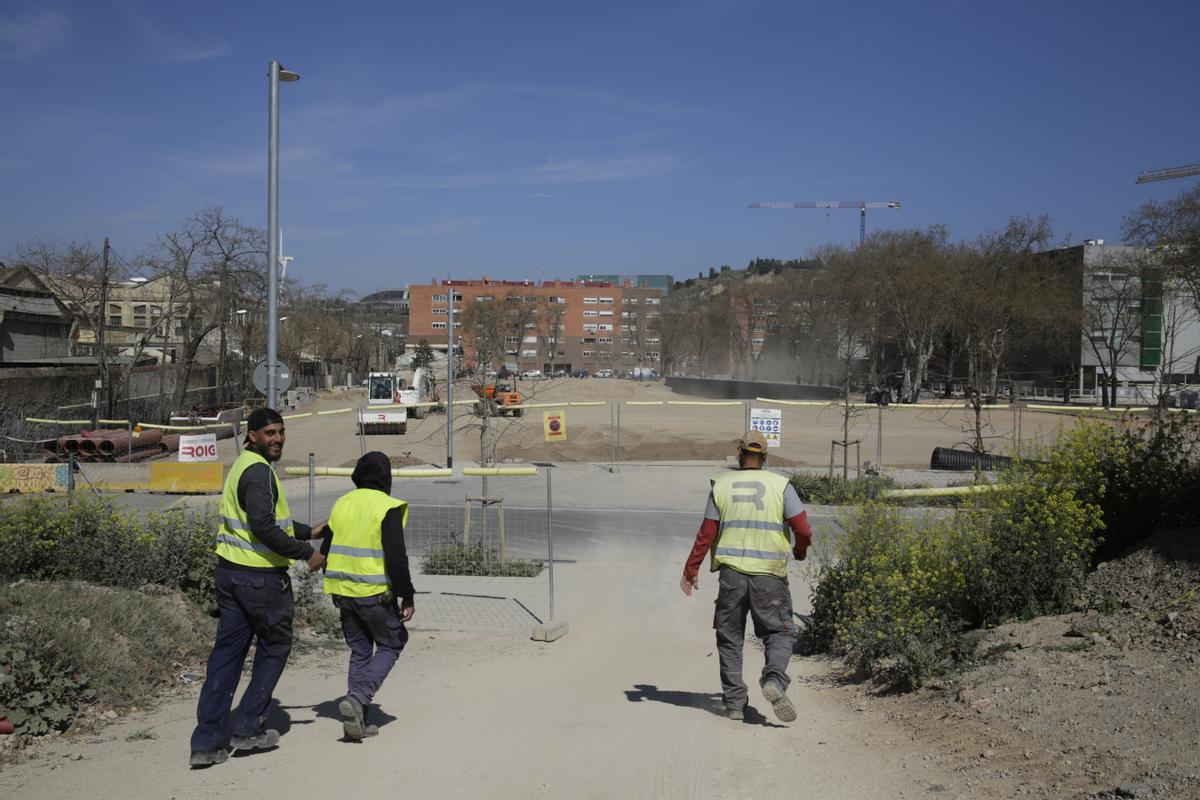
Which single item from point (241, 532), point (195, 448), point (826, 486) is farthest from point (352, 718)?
Result: point (195, 448)

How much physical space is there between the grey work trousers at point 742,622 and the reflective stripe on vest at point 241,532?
273 centimetres

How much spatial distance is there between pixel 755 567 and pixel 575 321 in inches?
6595

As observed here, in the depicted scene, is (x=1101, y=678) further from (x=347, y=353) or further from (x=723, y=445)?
(x=347, y=353)

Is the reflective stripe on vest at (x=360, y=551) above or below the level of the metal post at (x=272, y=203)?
below

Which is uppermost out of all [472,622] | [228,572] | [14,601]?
[228,572]

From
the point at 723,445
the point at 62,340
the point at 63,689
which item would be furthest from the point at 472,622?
the point at 62,340

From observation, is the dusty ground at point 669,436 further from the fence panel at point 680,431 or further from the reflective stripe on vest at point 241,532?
the reflective stripe on vest at point 241,532

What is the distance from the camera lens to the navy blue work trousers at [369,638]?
19.5ft

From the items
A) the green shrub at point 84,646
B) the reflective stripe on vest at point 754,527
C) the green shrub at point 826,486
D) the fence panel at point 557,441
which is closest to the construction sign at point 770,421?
the green shrub at point 826,486

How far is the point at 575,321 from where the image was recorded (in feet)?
568

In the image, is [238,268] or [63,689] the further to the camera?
[238,268]

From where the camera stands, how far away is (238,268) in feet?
158

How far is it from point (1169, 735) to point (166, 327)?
4686 centimetres

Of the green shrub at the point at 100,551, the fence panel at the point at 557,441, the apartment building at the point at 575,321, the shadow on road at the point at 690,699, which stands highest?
the apartment building at the point at 575,321
